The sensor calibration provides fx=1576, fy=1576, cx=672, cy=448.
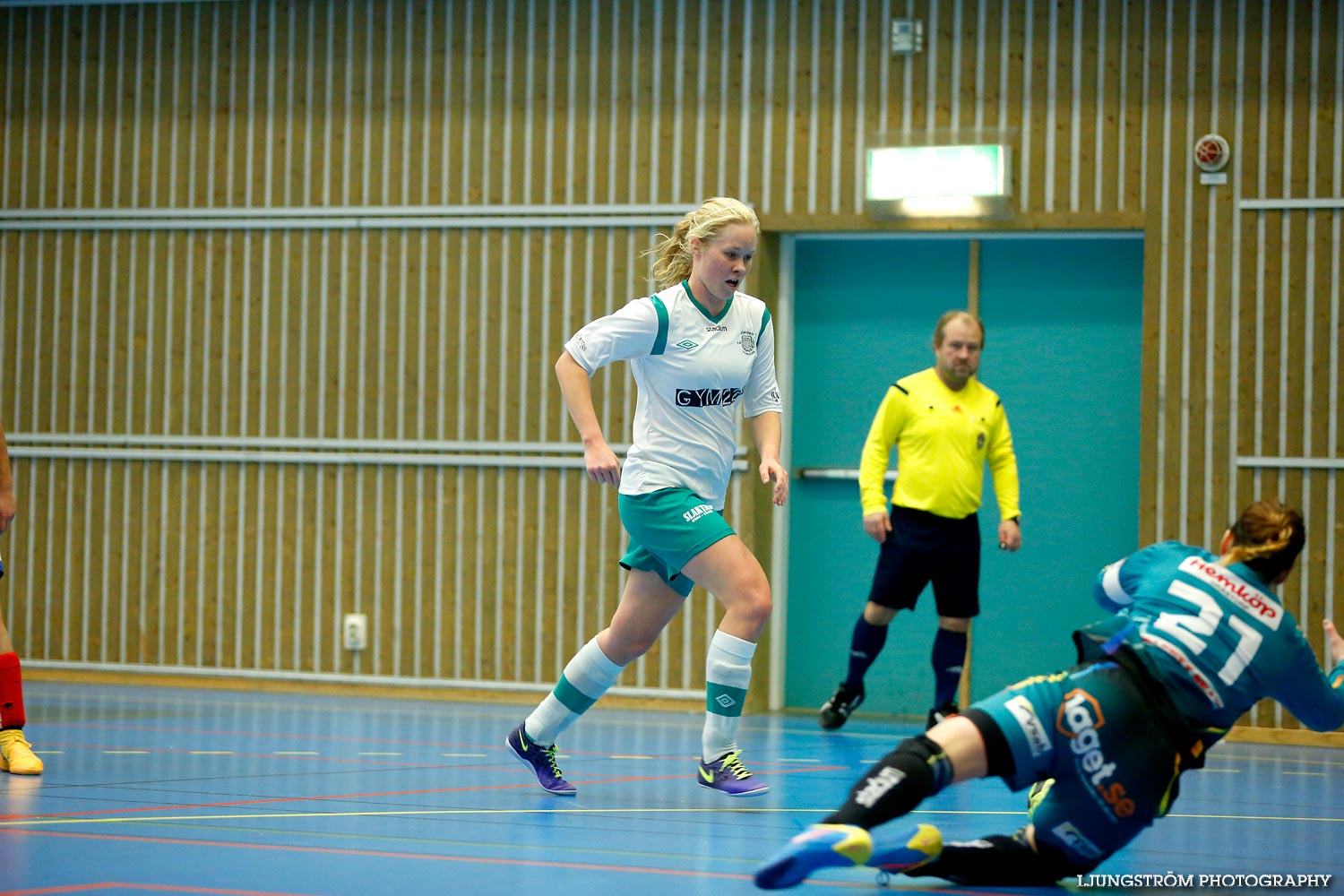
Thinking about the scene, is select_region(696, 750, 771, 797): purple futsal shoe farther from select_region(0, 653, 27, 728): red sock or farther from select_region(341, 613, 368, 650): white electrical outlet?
select_region(341, 613, 368, 650): white electrical outlet

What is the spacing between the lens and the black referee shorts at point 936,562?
7.09 metres

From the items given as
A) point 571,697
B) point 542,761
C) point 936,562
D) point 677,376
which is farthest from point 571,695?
point 936,562

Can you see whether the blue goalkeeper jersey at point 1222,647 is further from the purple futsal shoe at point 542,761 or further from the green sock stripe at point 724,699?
the purple futsal shoe at point 542,761

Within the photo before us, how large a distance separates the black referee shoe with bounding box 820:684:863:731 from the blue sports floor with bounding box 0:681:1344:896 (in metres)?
0.10

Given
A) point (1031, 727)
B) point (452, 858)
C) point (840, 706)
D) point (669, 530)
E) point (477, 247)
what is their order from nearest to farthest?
1. point (1031, 727)
2. point (452, 858)
3. point (669, 530)
4. point (840, 706)
5. point (477, 247)

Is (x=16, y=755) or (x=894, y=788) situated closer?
(x=894, y=788)

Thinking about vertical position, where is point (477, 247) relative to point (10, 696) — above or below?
above

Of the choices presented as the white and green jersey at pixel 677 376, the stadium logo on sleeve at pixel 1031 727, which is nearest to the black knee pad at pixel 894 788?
the stadium logo on sleeve at pixel 1031 727

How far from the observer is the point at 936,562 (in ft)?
23.3

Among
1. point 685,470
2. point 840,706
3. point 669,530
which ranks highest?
point 685,470

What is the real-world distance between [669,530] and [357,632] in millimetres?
4999

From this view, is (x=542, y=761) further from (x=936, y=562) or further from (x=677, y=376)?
(x=936, y=562)

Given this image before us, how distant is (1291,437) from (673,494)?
452cm

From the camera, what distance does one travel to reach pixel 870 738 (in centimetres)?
723
